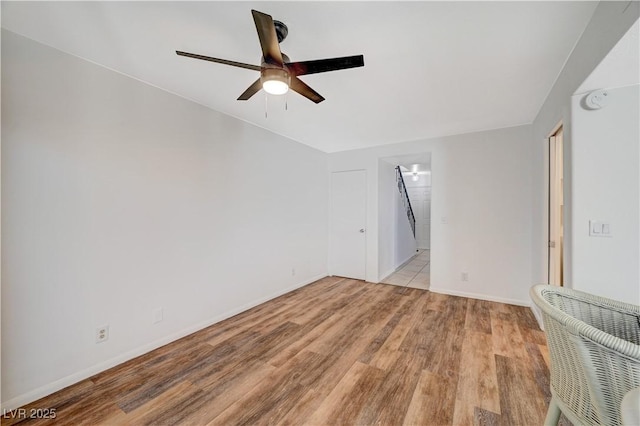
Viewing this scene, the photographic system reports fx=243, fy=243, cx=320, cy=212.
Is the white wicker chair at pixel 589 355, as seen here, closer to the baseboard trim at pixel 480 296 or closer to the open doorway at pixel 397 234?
the baseboard trim at pixel 480 296

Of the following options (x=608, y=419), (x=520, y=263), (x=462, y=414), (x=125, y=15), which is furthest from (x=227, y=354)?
(x=520, y=263)

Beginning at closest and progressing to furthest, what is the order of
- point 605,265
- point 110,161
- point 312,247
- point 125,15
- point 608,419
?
point 608,419 → point 125,15 → point 605,265 → point 110,161 → point 312,247

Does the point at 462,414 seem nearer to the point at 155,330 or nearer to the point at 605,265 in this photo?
the point at 605,265

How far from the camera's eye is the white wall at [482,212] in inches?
128

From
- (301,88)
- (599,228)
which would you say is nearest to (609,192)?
(599,228)

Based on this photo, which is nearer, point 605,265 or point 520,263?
point 605,265

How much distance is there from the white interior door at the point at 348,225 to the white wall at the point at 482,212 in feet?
3.47

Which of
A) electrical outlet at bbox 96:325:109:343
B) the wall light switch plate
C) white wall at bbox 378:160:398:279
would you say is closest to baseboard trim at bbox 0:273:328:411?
electrical outlet at bbox 96:325:109:343

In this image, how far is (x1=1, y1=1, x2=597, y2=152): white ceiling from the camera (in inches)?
55.1

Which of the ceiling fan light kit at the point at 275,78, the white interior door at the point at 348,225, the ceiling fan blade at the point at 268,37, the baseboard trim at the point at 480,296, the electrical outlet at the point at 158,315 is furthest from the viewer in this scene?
the white interior door at the point at 348,225

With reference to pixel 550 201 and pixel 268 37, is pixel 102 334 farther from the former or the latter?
pixel 550 201

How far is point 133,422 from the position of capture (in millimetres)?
1465

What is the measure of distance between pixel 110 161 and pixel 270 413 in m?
2.23

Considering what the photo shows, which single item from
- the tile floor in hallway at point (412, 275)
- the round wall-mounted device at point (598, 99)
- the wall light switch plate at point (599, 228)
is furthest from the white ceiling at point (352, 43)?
the tile floor in hallway at point (412, 275)
